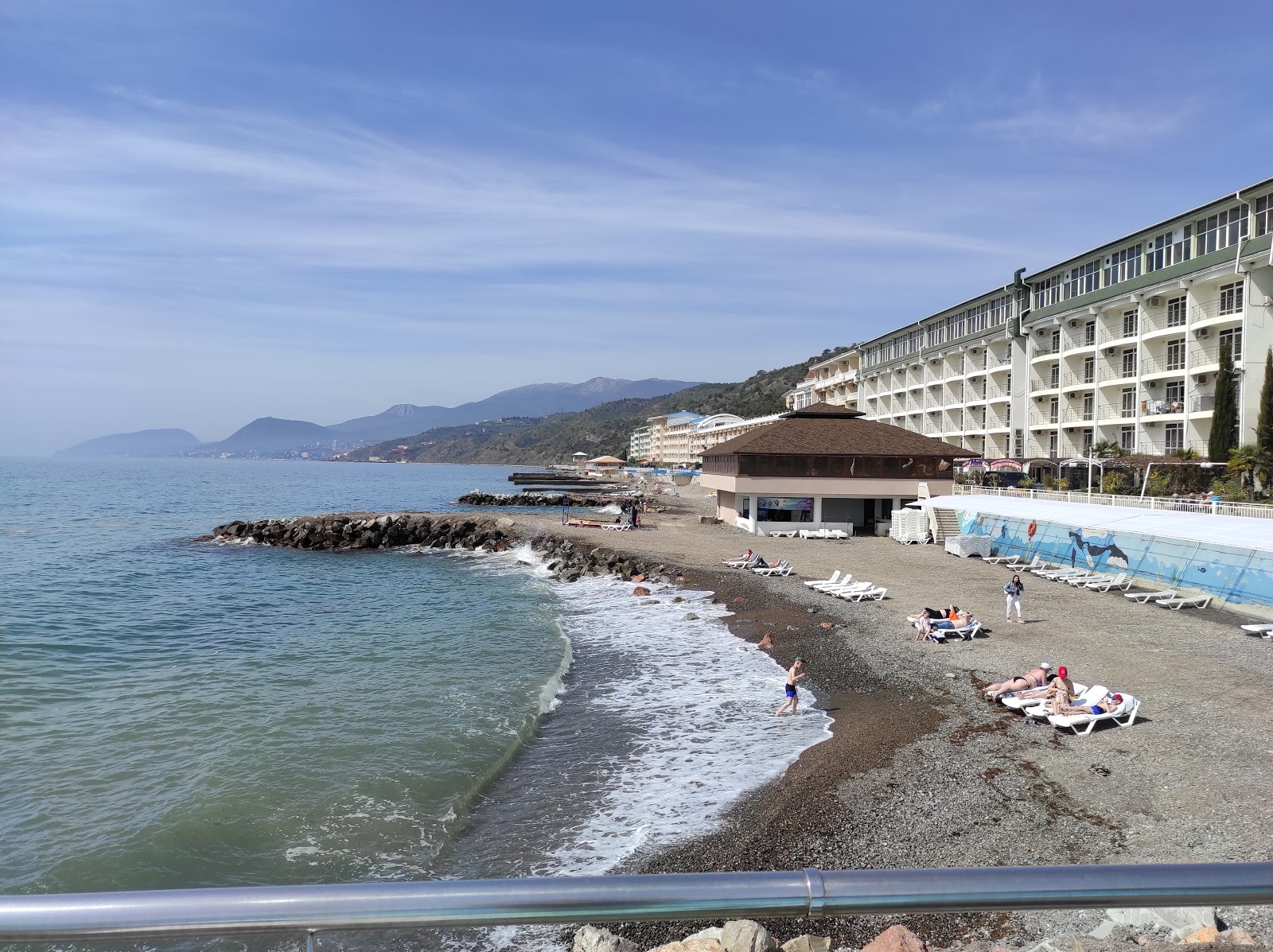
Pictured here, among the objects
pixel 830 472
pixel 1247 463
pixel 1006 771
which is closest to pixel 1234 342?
pixel 1247 463

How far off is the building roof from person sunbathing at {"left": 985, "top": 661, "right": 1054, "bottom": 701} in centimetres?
2851

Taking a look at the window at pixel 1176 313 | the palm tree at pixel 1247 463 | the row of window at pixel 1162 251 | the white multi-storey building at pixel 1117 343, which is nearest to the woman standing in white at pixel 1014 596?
the palm tree at pixel 1247 463

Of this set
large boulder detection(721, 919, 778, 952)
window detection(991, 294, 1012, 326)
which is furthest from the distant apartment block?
large boulder detection(721, 919, 778, 952)

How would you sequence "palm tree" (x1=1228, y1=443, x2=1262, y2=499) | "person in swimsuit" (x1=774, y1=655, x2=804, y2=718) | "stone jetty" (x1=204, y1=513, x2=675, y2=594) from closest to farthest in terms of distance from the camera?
1. "person in swimsuit" (x1=774, y1=655, x2=804, y2=718)
2. "palm tree" (x1=1228, y1=443, x2=1262, y2=499)
3. "stone jetty" (x1=204, y1=513, x2=675, y2=594)

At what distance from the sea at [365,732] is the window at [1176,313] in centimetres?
3305

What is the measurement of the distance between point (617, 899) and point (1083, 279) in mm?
59475

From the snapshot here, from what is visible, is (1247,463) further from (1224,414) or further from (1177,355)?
(1177,355)

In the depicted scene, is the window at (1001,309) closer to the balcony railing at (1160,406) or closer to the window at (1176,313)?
the window at (1176,313)

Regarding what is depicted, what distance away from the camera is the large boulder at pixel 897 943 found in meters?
6.33

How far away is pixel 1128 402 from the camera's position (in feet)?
159

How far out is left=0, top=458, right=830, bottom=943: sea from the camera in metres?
11.3

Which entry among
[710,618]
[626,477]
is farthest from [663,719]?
[626,477]

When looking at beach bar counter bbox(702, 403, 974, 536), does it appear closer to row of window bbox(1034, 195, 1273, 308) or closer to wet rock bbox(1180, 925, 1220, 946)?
row of window bbox(1034, 195, 1273, 308)

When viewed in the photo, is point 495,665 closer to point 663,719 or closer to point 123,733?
point 663,719
